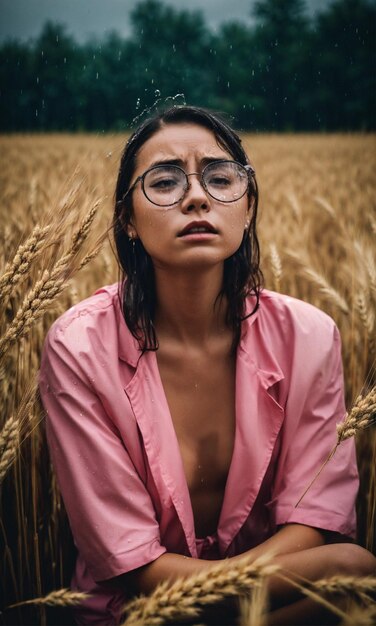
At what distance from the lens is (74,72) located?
27484mm

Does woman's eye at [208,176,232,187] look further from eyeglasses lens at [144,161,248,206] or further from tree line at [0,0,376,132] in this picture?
tree line at [0,0,376,132]

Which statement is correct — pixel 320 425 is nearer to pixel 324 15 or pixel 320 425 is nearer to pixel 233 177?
pixel 233 177

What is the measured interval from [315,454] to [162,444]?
413mm

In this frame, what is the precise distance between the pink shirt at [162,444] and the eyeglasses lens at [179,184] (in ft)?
1.17

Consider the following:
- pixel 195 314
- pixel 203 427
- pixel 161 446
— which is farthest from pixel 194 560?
pixel 195 314

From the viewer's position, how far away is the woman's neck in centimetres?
148

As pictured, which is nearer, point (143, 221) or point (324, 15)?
point (143, 221)

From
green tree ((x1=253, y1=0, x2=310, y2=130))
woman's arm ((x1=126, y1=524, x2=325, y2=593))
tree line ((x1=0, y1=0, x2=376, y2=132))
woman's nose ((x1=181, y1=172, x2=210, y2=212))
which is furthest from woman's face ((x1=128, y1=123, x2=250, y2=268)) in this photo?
green tree ((x1=253, y1=0, x2=310, y2=130))

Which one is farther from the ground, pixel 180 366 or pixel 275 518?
pixel 180 366

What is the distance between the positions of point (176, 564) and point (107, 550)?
0.16 meters

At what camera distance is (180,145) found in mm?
1363

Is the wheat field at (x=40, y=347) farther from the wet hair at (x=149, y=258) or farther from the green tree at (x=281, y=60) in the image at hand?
the green tree at (x=281, y=60)

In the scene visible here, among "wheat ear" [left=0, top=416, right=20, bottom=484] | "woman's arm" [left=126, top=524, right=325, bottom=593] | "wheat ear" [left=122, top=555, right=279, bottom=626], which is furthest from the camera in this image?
"woman's arm" [left=126, top=524, right=325, bottom=593]

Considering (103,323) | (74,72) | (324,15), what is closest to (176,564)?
(103,323)
